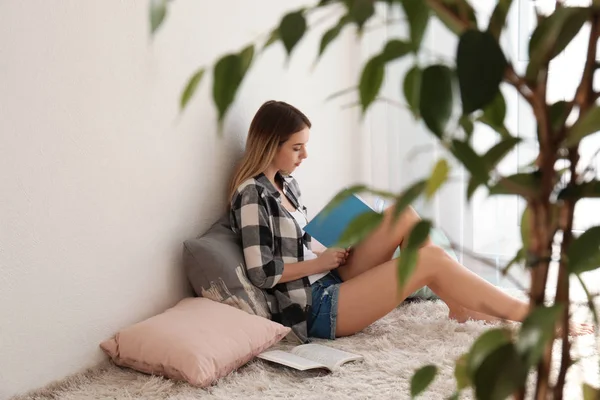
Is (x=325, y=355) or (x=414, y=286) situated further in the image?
(x=414, y=286)

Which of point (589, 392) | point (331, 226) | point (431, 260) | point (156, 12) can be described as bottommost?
point (431, 260)

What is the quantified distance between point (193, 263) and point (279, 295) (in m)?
0.30

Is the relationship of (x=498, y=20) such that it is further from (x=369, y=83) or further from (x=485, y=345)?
(x=485, y=345)

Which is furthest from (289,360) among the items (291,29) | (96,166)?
(291,29)

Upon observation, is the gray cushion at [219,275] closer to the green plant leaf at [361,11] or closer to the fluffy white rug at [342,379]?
the fluffy white rug at [342,379]

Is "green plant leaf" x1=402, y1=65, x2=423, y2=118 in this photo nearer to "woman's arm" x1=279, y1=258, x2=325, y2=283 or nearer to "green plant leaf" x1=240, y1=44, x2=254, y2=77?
"green plant leaf" x1=240, y1=44, x2=254, y2=77

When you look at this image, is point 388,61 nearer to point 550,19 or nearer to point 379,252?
point 550,19

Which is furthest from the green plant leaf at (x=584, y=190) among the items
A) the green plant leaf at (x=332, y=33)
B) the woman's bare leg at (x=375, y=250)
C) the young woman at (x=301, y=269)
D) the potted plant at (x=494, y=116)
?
the woman's bare leg at (x=375, y=250)

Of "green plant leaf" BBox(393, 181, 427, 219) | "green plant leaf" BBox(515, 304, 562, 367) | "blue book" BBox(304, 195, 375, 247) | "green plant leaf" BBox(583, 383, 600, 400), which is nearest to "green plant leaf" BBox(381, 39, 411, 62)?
"green plant leaf" BBox(393, 181, 427, 219)

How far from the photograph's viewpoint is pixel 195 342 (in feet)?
6.83

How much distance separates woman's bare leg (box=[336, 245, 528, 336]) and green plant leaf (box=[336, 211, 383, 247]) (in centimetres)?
184

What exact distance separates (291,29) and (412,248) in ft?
0.60

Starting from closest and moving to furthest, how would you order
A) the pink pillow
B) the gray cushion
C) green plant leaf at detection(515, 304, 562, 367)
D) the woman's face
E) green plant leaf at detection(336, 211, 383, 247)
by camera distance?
green plant leaf at detection(515, 304, 562, 367) → green plant leaf at detection(336, 211, 383, 247) → the pink pillow → the gray cushion → the woman's face

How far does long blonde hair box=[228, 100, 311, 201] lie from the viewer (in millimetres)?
2551
